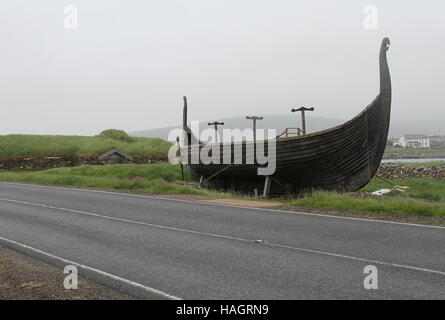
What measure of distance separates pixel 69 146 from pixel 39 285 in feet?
151

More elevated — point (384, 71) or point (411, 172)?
point (384, 71)

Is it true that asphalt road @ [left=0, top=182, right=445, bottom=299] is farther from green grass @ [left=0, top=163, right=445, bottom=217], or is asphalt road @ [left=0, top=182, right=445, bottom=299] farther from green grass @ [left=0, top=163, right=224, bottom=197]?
green grass @ [left=0, top=163, right=224, bottom=197]

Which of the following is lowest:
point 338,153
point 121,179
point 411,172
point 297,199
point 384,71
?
point 411,172

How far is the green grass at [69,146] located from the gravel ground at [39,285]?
137 ft

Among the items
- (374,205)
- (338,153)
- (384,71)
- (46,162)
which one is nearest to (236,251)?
(374,205)

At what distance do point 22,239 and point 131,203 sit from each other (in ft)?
20.0

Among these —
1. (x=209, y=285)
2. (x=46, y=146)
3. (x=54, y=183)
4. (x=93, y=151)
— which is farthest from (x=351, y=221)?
(x=46, y=146)

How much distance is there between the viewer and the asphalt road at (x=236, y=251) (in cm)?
530

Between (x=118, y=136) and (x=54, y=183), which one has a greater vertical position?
(x=118, y=136)

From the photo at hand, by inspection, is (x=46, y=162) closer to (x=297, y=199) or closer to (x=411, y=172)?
(x=297, y=199)

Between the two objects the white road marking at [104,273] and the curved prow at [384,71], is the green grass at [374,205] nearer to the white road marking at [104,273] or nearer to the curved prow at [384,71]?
the curved prow at [384,71]

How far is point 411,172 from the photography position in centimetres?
4622

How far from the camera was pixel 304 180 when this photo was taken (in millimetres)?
18516
